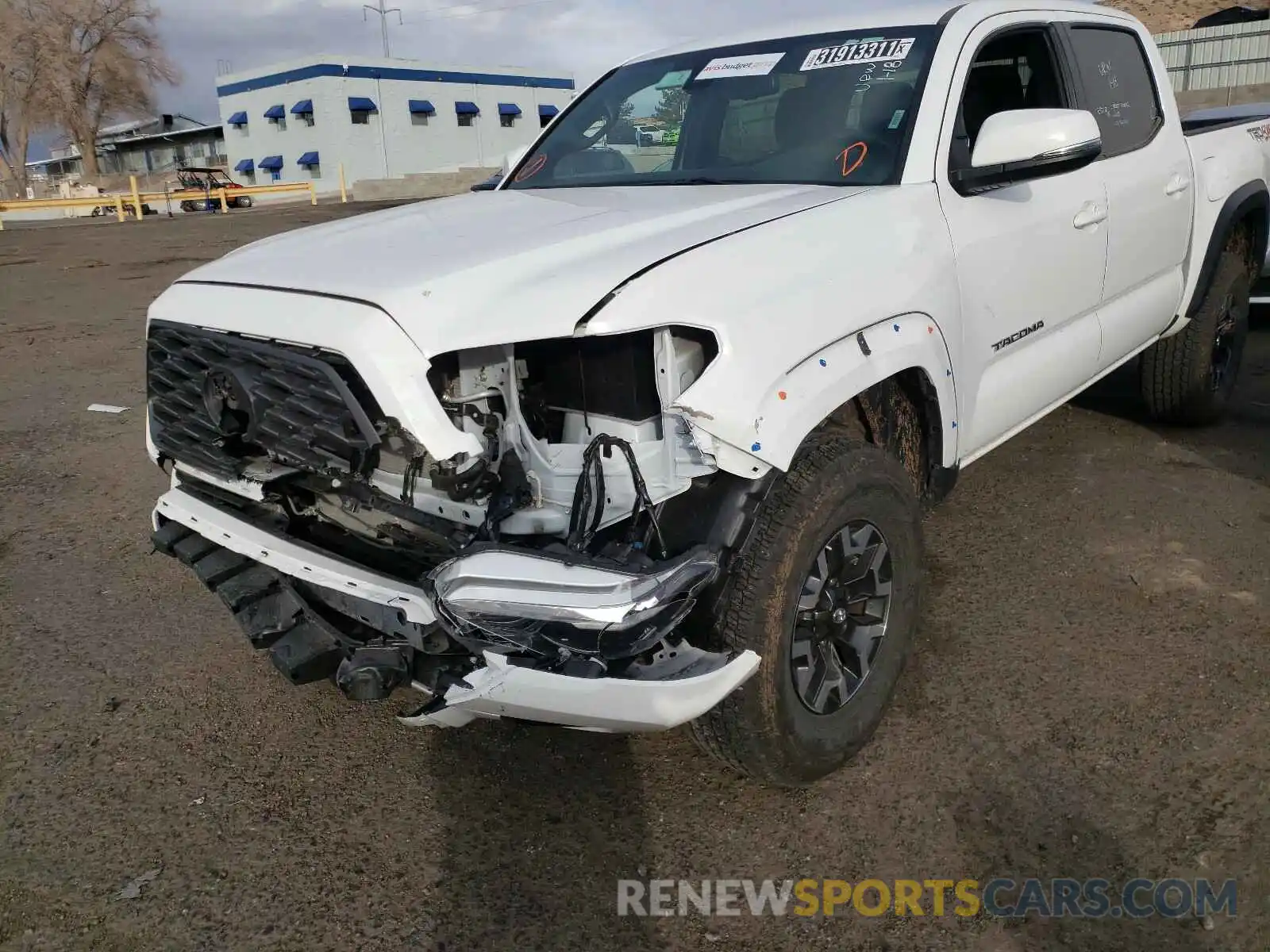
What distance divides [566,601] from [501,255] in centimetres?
85

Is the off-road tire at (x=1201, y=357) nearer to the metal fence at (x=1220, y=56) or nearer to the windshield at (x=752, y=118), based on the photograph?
the windshield at (x=752, y=118)

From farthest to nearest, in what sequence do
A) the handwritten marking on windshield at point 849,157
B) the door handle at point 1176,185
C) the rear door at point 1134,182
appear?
the door handle at point 1176,185, the rear door at point 1134,182, the handwritten marking on windshield at point 849,157

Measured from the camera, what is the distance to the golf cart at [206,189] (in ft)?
111

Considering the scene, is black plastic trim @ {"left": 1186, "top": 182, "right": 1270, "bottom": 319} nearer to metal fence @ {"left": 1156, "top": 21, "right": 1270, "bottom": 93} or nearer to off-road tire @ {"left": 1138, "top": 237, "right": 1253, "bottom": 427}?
off-road tire @ {"left": 1138, "top": 237, "right": 1253, "bottom": 427}

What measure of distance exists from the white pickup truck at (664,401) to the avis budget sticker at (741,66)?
1 cm

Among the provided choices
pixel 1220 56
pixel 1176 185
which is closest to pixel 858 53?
pixel 1176 185

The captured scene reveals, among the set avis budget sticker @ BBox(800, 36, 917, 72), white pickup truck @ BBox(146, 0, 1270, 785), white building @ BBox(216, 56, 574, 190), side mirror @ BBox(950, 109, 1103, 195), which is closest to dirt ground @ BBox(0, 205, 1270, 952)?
white pickup truck @ BBox(146, 0, 1270, 785)

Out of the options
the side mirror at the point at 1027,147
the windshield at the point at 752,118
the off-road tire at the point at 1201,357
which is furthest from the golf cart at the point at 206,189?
the side mirror at the point at 1027,147

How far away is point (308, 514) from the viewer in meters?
3.04

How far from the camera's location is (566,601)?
213 cm

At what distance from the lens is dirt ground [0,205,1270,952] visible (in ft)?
7.75

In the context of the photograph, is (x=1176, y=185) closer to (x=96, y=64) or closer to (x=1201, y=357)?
(x=1201, y=357)

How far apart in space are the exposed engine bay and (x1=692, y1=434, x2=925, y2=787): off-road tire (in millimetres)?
115

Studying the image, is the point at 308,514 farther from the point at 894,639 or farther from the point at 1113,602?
the point at 1113,602
